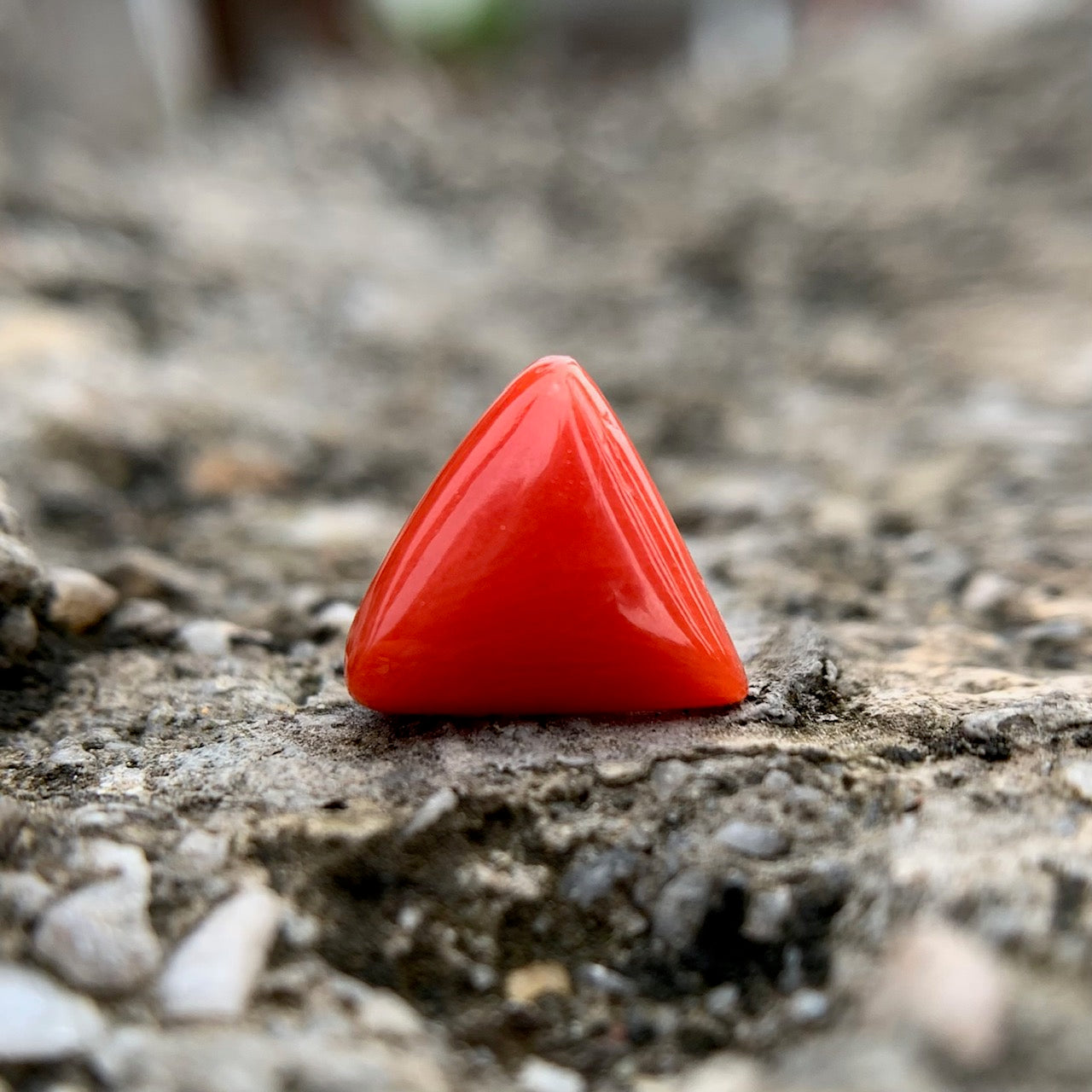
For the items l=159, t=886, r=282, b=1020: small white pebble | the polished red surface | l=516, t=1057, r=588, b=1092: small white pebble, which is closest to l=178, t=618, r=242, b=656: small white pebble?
the polished red surface

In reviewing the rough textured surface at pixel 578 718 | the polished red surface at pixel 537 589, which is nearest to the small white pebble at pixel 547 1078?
the rough textured surface at pixel 578 718

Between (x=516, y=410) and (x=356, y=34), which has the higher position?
(x=356, y=34)

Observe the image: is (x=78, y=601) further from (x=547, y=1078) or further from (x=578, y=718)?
(x=547, y=1078)

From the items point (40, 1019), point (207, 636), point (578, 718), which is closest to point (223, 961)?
point (40, 1019)

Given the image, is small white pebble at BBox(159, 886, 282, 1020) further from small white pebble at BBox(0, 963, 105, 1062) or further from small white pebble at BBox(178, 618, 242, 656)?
small white pebble at BBox(178, 618, 242, 656)

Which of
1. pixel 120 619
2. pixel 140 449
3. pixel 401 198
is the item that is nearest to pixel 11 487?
pixel 140 449

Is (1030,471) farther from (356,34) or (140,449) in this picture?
(356,34)
